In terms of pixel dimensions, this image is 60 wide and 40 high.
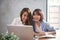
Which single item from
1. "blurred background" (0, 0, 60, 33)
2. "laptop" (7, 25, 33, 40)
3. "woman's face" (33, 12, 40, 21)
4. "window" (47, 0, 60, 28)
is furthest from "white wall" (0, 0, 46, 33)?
"laptop" (7, 25, 33, 40)

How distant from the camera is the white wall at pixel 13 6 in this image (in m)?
4.00

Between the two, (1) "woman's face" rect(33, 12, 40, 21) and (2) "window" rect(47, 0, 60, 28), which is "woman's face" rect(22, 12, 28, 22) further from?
(2) "window" rect(47, 0, 60, 28)

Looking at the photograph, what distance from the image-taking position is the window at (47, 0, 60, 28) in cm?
A: 422

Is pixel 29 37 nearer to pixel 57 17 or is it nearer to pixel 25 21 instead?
pixel 25 21

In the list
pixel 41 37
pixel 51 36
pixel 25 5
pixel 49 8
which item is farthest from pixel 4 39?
pixel 49 8

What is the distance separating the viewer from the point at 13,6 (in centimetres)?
405

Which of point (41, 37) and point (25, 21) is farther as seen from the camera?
point (25, 21)

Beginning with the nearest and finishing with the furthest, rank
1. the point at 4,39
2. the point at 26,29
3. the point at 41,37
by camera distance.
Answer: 1. the point at 4,39
2. the point at 26,29
3. the point at 41,37

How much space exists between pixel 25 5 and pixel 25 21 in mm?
1260

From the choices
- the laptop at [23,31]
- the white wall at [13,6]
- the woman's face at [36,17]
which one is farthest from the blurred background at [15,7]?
the laptop at [23,31]

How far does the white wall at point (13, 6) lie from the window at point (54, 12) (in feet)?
1.06

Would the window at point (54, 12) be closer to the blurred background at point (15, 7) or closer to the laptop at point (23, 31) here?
the blurred background at point (15, 7)

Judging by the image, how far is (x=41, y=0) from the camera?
3.97 meters

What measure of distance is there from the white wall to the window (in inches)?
12.8
